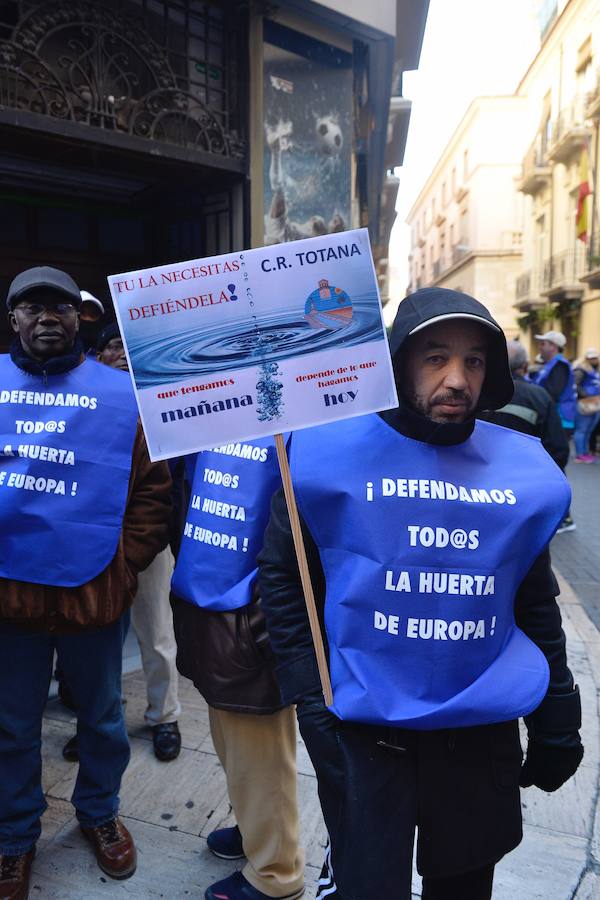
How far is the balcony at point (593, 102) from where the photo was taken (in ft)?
63.1

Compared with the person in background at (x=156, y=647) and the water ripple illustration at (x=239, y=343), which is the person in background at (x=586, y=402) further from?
the water ripple illustration at (x=239, y=343)

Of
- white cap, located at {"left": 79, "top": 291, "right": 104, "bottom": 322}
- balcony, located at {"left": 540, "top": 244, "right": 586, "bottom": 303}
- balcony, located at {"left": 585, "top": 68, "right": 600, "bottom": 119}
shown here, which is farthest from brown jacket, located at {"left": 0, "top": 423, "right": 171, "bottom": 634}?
balcony, located at {"left": 540, "top": 244, "right": 586, "bottom": 303}

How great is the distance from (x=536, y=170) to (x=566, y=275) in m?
5.25

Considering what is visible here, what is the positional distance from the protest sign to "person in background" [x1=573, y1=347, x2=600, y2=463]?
35.9ft

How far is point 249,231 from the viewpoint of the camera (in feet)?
20.0

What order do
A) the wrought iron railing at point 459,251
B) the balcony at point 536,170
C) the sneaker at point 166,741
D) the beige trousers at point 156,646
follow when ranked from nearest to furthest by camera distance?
the sneaker at point 166,741
the beige trousers at point 156,646
the balcony at point 536,170
the wrought iron railing at point 459,251

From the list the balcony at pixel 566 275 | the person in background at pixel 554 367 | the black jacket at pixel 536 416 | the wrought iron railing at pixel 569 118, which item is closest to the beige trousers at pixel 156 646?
the black jacket at pixel 536 416

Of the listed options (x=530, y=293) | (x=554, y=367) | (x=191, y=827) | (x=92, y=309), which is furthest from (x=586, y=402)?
(x=530, y=293)

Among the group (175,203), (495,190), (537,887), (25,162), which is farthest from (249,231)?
(495,190)

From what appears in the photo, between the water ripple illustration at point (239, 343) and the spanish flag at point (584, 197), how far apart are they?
21509 millimetres

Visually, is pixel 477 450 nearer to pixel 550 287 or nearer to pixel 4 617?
→ pixel 4 617

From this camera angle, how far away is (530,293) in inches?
1072

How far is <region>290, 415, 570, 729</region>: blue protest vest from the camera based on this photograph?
1545mm

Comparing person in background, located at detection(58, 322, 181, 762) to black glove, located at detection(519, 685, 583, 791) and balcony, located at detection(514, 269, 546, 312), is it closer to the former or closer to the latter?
black glove, located at detection(519, 685, 583, 791)
